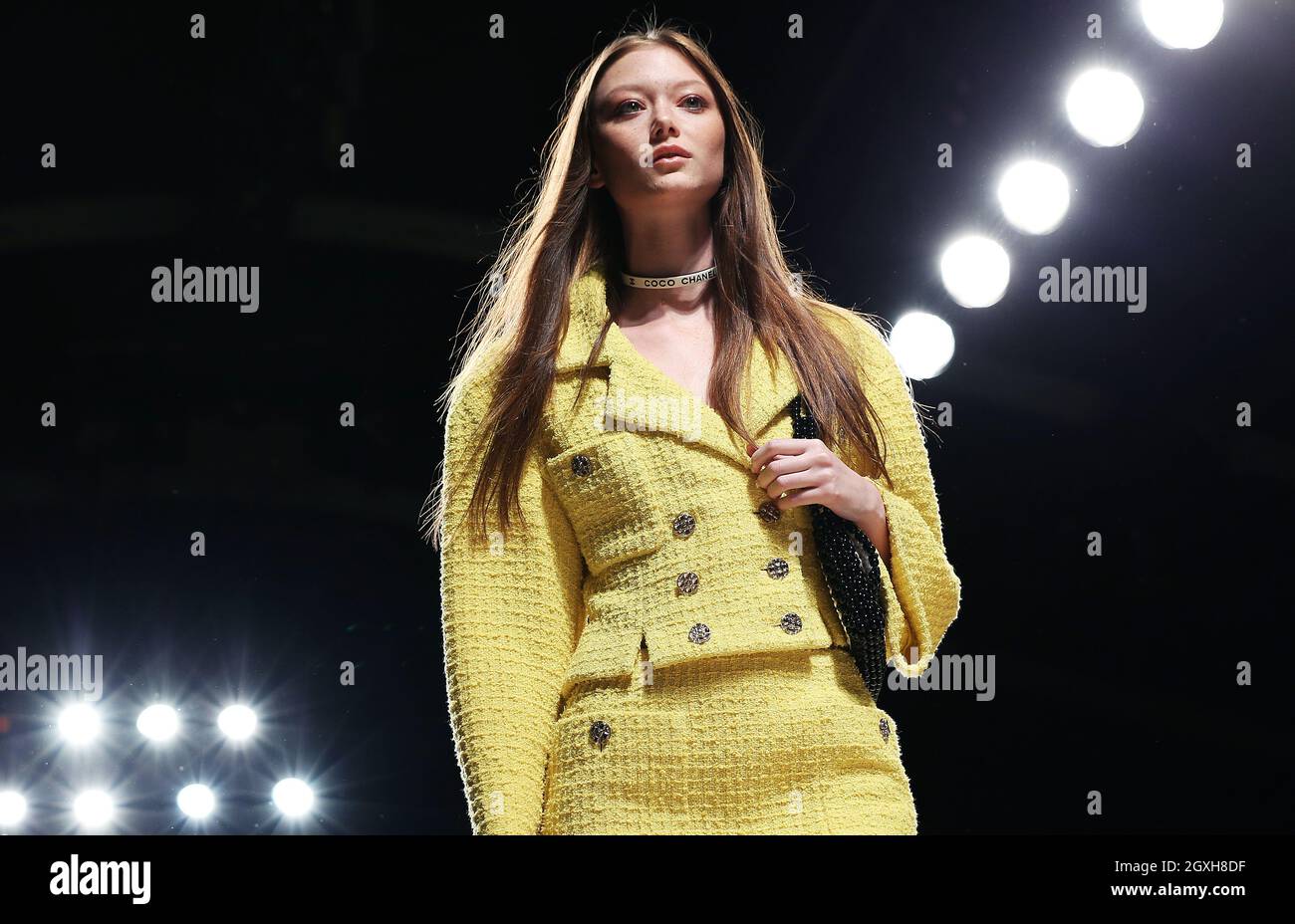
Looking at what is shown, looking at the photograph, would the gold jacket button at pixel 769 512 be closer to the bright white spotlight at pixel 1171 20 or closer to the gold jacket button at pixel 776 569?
the gold jacket button at pixel 776 569

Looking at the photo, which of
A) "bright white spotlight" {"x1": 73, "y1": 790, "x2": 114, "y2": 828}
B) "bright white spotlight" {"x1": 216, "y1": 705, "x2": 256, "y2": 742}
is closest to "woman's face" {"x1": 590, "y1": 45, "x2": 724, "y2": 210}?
"bright white spotlight" {"x1": 216, "y1": 705, "x2": 256, "y2": 742}

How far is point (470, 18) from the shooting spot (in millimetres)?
2824

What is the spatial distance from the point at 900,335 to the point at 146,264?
1491 millimetres

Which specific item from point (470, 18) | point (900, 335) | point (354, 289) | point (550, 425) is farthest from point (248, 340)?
point (900, 335)

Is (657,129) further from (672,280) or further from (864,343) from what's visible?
(864,343)

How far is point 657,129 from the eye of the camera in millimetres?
2217

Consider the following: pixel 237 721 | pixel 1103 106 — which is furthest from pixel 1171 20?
pixel 237 721

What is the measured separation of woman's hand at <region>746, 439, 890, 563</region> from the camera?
202 cm

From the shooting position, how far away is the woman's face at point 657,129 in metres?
2.22

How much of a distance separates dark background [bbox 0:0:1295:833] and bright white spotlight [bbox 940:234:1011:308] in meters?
0.03

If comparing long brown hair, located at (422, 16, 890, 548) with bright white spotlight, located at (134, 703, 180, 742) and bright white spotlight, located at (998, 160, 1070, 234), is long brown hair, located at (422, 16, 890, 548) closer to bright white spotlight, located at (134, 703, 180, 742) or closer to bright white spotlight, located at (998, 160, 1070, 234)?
bright white spotlight, located at (998, 160, 1070, 234)

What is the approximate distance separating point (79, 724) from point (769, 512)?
1514mm

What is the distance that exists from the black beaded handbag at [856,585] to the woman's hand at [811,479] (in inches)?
1.1
